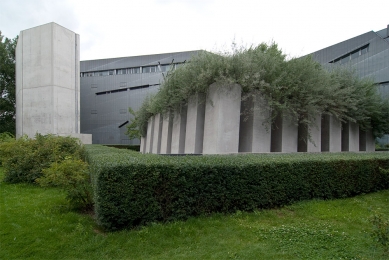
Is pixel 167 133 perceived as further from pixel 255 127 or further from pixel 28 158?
pixel 28 158

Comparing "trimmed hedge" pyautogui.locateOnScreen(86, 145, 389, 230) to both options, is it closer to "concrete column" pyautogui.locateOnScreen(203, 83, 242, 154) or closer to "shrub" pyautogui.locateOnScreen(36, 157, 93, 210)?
"shrub" pyautogui.locateOnScreen(36, 157, 93, 210)

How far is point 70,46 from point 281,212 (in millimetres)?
29664

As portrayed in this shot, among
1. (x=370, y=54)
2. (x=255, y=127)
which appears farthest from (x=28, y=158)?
(x=370, y=54)

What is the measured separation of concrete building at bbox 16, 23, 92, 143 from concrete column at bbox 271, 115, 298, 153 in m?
21.7

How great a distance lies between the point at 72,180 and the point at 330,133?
1166cm

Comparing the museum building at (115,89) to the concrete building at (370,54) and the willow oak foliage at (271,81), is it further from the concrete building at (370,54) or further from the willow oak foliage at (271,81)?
the willow oak foliage at (271,81)

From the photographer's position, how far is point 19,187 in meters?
8.16

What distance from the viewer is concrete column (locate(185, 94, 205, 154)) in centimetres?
1075

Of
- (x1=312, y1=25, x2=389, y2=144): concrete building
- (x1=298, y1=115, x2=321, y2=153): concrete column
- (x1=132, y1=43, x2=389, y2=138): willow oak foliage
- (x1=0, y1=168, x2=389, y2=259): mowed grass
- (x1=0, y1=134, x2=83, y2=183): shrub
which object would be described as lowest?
(x1=0, y1=168, x2=389, y2=259): mowed grass

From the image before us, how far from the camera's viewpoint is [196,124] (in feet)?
35.8

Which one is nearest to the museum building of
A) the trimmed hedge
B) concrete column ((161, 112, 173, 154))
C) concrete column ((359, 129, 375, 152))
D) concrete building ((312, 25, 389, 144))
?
concrete building ((312, 25, 389, 144))

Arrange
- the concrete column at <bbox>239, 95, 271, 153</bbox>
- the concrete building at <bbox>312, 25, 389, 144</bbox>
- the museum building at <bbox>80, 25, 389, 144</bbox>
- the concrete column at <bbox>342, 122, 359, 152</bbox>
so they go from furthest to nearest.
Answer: the museum building at <bbox>80, 25, 389, 144</bbox>, the concrete building at <bbox>312, 25, 389, 144</bbox>, the concrete column at <bbox>342, 122, 359, 152</bbox>, the concrete column at <bbox>239, 95, 271, 153</bbox>

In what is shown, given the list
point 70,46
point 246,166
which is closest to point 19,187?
point 246,166

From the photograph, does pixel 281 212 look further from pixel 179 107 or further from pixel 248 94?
pixel 179 107
